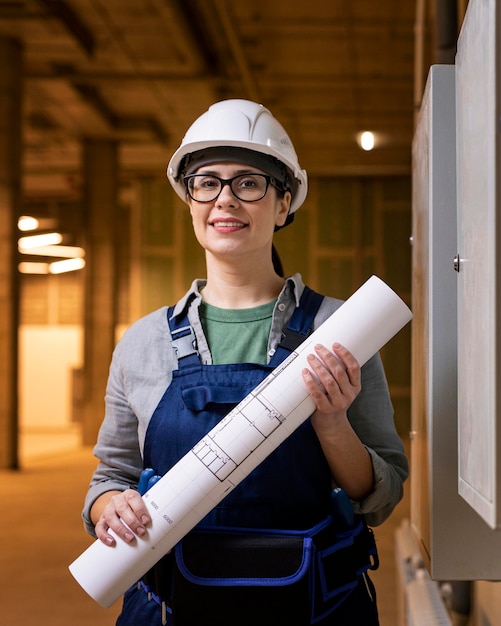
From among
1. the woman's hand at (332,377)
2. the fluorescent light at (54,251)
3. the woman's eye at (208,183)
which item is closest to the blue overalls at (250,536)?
the woman's hand at (332,377)

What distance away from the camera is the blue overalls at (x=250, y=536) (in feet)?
4.74

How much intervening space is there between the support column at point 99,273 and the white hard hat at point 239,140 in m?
9.92

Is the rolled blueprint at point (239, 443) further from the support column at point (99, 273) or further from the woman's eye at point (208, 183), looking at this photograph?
the support column at point (99, 273)

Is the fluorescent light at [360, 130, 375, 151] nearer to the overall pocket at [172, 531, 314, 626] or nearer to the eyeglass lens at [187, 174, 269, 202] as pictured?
the eyeglass lens at [187, 174, 269, 202]

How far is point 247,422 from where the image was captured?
1.38 metres

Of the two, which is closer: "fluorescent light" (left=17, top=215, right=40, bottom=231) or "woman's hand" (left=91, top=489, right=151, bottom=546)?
"woman's hand" (left=91, top=489, right=151, bottom=546)

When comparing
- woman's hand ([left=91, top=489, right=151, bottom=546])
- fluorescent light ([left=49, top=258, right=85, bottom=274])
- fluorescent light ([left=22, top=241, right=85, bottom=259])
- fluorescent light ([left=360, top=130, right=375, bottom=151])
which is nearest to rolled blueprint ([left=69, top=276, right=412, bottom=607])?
woman's hand ([left=91, top=489, right=151, bottom=546])

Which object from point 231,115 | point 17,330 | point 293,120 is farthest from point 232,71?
point 231,115

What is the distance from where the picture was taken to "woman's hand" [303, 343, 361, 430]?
136 cm

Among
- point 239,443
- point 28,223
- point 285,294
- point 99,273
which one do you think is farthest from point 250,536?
point 28,223

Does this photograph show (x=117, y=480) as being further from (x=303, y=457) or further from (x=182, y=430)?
(x=303, y=457)

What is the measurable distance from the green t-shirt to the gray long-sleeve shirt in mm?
24

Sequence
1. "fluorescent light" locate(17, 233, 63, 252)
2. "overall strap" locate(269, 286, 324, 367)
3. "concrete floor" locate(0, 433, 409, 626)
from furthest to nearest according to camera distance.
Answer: "fluorescent light" locate(17, 233, 63, 252)
"concrete floor" locate(0, 433, 409, 626)
"overall strap" locate(269, 286, 324, 367)

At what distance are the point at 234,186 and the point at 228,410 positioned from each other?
15.3 inches
